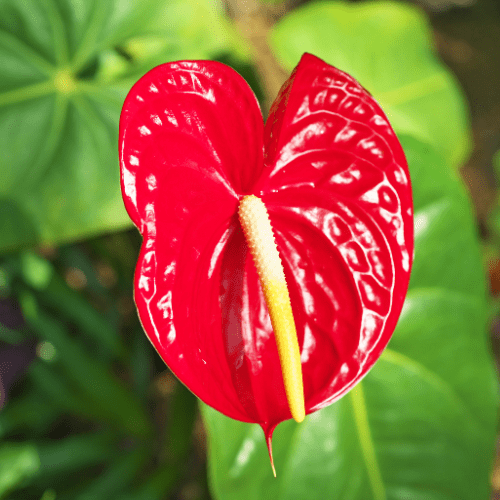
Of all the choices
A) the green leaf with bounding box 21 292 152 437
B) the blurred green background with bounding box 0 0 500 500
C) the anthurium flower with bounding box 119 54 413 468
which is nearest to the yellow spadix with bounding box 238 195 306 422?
the anthurium flower with bounding box 119 54 413 468

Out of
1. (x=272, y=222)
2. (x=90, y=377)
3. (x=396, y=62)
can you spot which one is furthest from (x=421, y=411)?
(x=396, y=62)

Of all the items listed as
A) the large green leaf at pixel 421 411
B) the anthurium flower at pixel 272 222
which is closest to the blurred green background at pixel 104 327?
the large green leaf at pixel 421 411

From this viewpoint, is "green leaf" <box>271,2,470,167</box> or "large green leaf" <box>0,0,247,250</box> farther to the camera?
"green leaf" <box>271,2,470,167</box>

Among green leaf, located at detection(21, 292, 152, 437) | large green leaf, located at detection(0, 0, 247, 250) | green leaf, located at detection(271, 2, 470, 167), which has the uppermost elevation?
large green leaf, located at detection(0, 0, 247, 250)

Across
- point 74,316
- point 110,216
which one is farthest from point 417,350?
point 74,316

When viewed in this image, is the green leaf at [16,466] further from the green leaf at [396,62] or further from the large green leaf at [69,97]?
the green leaf at [396,62]

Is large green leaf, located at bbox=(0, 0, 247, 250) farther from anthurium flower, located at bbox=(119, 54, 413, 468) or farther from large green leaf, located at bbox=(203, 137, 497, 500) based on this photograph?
large green leaf, located at bbox=(203, 137, 497, 500)

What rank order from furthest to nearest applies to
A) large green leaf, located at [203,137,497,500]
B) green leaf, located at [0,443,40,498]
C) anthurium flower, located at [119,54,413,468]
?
green leaf, located at [0,443,40,498], large green leaf, located at [203,137,497,500], anthurium flower, located at [119,54,413,468]
